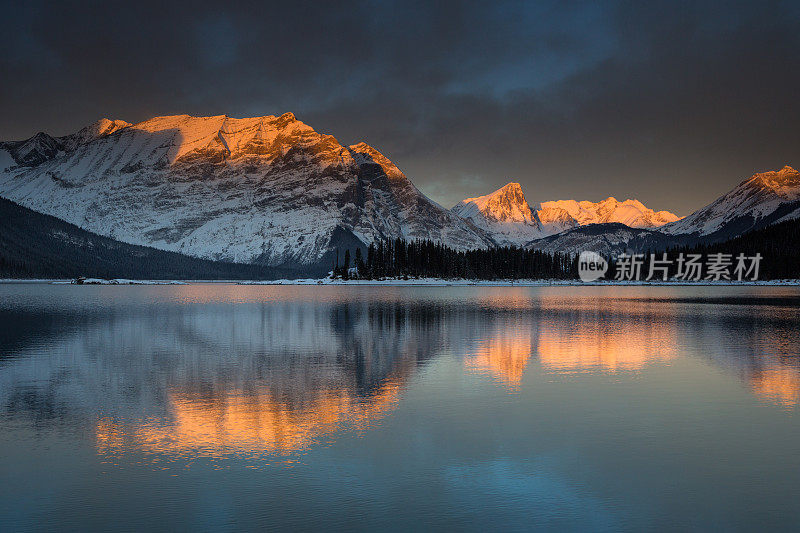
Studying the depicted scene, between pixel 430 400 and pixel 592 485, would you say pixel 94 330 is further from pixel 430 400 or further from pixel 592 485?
pixel 592 485

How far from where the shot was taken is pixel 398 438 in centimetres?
2088

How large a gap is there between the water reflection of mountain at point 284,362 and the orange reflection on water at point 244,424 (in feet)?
0.22

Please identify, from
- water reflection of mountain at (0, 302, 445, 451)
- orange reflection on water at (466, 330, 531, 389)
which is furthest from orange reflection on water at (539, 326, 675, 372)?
water reflection of mountain at (0, 302, 445, 451)

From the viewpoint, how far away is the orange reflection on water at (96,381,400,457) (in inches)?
782

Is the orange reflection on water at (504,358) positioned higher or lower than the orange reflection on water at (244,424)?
higher

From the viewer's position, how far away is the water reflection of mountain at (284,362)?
23.1m

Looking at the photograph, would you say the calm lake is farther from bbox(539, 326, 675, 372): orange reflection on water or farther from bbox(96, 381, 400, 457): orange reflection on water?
bbox(539, 326, 675, 372): orange reflection on water

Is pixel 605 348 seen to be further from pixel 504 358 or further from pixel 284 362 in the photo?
pixel 284 362

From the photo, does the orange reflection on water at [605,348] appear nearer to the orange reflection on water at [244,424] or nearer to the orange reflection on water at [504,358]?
the orange reflection on water at [504,358]

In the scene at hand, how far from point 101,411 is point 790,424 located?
2521cm

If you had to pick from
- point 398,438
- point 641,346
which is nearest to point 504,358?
point 641,346

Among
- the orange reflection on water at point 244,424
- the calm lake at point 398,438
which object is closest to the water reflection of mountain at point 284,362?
the orange reflection on water at point 244,424

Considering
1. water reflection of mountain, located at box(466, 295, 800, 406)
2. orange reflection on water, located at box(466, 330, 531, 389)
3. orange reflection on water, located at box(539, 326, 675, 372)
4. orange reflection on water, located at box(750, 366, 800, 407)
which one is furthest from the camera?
orange reflection on water, located at box(539, 326, 675, 372)

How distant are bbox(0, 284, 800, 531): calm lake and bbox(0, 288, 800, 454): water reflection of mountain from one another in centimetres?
20
